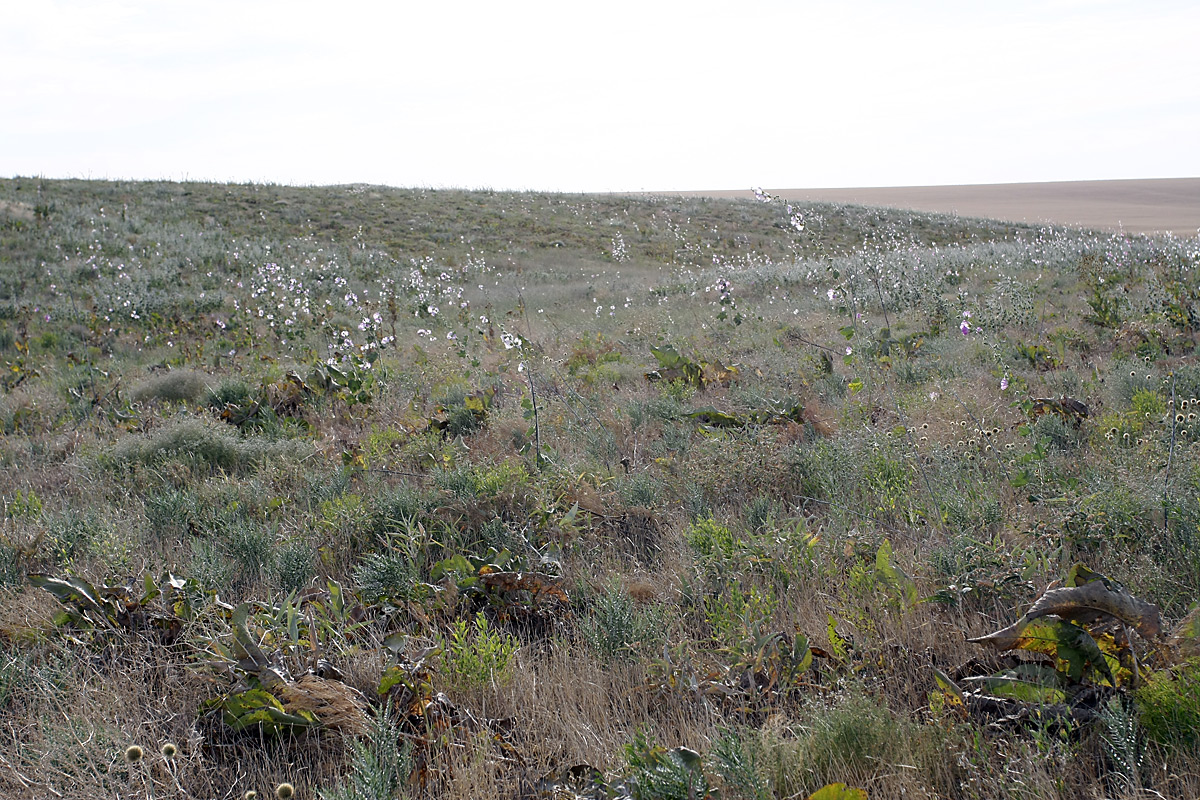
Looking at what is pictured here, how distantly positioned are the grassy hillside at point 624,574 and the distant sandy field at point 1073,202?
154 ft

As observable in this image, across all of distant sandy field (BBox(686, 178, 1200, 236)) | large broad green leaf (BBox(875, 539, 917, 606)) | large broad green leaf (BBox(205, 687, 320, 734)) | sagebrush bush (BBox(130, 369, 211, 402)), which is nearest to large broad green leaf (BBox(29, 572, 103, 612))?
large broad green leaf (BBox(205, 687, 320, 734))

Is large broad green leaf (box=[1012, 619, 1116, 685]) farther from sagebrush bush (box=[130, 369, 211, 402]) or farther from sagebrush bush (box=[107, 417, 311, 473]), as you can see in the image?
sagebrush bush (box=[130, 369, 211, 402])

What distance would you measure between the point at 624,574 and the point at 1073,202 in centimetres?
8683

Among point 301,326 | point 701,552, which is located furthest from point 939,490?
point 301,326

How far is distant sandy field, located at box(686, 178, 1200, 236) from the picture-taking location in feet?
170

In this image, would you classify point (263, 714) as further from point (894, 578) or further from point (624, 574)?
point (894, 578)

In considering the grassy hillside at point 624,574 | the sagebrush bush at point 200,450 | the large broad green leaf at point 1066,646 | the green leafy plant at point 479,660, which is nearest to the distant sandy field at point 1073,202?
the grassy hillside at point 624,574

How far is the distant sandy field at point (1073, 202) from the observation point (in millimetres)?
51812

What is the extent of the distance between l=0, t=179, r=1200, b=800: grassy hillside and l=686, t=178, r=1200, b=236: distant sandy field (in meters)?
47.1

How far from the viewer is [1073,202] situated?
72.3m

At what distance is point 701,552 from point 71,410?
225 inches

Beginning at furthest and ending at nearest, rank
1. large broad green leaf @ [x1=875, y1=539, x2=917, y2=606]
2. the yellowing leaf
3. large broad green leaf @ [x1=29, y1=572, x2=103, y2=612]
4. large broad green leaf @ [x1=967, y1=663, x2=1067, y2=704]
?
large broad green leaf @ [x1=29, y1=572, x2=103, y2=612], large broad green leaf @ [x1=875, y1=539, x2=917, y2=606], large broad green leaf @ [x1=967, y1=663, x2=1067, y2=704], the yellowing leaf

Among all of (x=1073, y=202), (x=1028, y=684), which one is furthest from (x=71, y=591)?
(x=1073, y=202)

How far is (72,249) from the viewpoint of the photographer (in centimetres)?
1773
